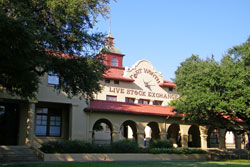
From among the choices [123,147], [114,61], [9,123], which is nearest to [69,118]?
[9,123]

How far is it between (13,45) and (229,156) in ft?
76.7

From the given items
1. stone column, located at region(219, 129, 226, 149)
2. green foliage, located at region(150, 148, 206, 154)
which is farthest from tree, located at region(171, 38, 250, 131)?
stone column, located at region(219, 129, 226, 149)

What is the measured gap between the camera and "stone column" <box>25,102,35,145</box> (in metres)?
22.8

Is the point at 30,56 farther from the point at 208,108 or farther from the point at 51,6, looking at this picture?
the point at 208,108

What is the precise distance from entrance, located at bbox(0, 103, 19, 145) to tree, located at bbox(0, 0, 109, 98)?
6854 mm

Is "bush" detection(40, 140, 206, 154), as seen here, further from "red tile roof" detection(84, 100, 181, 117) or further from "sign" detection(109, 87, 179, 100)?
"sign" detection(109, 87, 179, 100)

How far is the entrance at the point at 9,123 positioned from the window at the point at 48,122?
1.73 meters

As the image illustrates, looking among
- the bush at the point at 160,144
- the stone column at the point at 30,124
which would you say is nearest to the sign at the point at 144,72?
the bush at the point at 160,144

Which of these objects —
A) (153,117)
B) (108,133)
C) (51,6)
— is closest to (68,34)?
(51,6)

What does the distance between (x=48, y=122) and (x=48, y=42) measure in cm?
1306

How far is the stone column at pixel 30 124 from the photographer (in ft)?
74.7

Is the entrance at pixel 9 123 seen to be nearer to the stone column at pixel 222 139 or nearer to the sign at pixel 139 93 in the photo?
the sign at pixel 139 93

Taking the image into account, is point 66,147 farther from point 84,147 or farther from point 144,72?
point 144,72

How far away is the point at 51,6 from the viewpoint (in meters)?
14.4
